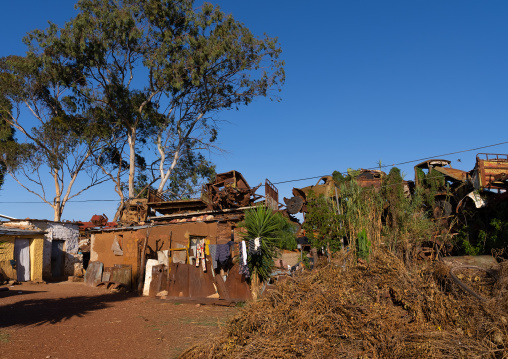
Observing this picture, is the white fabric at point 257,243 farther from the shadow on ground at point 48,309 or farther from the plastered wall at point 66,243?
the plastered wall at point 66,243

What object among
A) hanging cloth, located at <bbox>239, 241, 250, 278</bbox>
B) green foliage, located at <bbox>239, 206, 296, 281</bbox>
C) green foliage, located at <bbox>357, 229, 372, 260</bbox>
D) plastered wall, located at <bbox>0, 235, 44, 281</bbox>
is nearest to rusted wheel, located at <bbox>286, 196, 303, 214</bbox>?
green foliage, located at <bbox>239, 206, 296, 281</bbox>

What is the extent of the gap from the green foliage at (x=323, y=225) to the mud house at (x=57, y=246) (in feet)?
49.3

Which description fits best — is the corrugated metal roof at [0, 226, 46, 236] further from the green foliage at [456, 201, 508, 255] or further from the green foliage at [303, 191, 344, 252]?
the green foliage at [456, 201, 508, 255]

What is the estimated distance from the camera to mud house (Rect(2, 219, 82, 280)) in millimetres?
21375

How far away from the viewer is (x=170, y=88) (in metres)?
25.7

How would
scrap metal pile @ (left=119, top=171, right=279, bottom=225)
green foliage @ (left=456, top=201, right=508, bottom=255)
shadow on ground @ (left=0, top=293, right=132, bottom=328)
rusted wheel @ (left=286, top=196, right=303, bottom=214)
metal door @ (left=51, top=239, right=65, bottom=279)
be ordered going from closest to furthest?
shadow on ground @ (left=0, top=293, right=132, bottom=328), green foliage @ (left=456, top=201, right=508, bottom=255), scrap metal pile @ (left=119, top=171, right=279, bottom=225), rusted wheel @ (left=286, top=196, right=303, bottom=214), metal door @ (left=51, top=239, right=65, bottom=279)

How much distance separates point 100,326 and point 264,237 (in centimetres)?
488

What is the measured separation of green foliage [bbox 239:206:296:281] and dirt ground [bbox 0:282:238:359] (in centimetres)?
149

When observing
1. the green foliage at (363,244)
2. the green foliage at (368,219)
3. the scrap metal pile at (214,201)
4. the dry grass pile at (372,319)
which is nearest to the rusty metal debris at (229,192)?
the scrap metal pile at (214,201)

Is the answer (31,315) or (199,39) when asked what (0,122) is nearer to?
(199,39)

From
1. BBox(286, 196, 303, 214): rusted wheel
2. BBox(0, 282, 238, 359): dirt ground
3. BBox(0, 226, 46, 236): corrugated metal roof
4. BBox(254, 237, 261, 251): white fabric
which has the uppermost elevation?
BBox(286, 196, 303, 214): rusted wheel

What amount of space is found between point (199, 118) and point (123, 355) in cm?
2155

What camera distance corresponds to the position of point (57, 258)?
913 inches

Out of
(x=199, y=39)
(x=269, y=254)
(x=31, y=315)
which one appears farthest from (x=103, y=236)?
(x=199, y=39)
